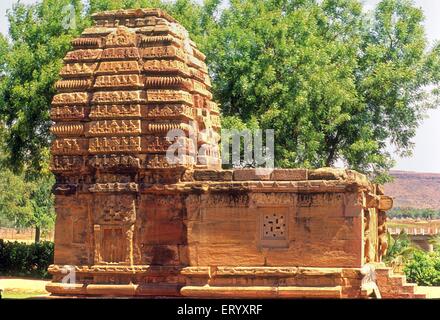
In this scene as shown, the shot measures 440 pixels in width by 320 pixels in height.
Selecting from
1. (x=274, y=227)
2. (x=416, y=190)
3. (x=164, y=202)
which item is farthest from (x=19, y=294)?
(x=416, y=190)

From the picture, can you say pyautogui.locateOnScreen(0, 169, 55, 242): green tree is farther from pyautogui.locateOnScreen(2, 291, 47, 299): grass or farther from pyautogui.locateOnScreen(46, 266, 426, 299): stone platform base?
pyautogui.locateOnScreen(46, 266, 426, 299): stone platform base

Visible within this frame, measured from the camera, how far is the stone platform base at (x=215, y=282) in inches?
493

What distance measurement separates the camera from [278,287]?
1262cm

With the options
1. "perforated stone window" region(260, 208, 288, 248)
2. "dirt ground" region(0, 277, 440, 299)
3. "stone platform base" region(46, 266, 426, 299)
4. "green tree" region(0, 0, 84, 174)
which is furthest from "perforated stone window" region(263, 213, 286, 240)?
"green tree" region(0, 0, 84, 174)

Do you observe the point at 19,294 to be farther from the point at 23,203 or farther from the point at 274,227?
the point at 23,203

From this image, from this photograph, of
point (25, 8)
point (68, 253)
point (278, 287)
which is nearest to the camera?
point (278, 287)

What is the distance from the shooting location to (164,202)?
13344 mm

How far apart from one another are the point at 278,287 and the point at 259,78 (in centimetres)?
1170

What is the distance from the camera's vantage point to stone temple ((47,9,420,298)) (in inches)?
498

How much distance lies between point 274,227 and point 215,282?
1.38 meters

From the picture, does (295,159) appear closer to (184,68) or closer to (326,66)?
(326,66)
